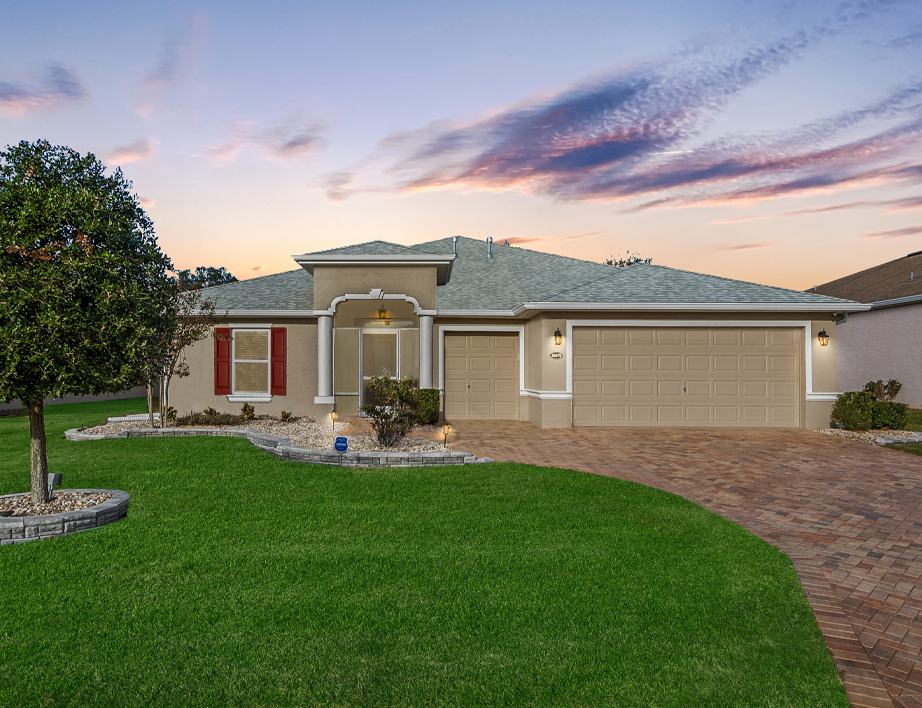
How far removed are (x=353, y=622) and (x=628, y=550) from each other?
2.60 metres

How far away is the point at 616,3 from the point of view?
1079 cm

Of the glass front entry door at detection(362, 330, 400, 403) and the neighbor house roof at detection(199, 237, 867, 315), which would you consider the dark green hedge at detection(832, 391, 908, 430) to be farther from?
the glass front entry door at detection(362, 330, 400, 403)

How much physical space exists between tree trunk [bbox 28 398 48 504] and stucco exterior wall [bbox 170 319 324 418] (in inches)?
334

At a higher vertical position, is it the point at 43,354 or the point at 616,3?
the point at 616,3

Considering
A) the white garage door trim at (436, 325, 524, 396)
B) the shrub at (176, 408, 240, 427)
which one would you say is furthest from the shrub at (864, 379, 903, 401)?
the shrub at (176, 408, 240, 427)

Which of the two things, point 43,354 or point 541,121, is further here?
point 541,121

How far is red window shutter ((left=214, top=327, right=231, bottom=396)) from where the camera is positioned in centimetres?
1439

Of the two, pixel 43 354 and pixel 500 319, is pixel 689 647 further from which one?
pixel 500 319

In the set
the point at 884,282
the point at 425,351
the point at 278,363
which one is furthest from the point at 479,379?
the point at 884,282

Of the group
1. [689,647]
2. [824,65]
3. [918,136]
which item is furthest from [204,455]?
[918,136]

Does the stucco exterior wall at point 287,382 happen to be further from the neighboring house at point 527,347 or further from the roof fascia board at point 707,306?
the roof fascia board at point 707,306

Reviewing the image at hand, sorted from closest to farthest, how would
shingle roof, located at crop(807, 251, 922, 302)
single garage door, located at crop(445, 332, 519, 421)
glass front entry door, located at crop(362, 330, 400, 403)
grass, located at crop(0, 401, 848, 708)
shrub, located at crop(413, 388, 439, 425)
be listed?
grass, located at crop(0, 401, 848, 708) → shrub, located at crop(413, 388, 439, 425) → single garage door, located at crop(445, 332, 519, 421) → glass front entry door, located at crop(362, 330, 400, 403) → shingle roof, located at crop(807, 251, 922, 302)

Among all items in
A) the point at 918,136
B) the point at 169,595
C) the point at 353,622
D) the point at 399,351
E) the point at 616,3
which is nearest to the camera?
the point at 353,622

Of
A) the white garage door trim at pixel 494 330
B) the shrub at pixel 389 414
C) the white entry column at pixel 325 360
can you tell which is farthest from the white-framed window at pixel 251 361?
the white garage door trim at pixel 494 330
